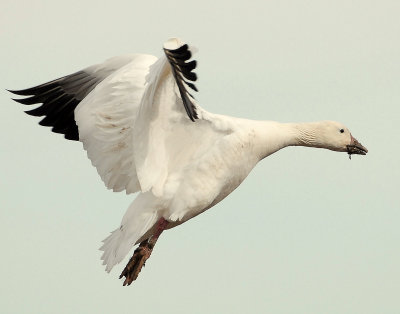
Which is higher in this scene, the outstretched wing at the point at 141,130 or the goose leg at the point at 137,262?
the outstretched wing at the point at 141,130

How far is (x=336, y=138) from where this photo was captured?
1183 cm

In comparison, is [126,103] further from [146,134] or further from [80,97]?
[80,97]

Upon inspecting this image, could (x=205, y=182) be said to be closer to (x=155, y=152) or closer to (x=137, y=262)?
(x=155, y=152)

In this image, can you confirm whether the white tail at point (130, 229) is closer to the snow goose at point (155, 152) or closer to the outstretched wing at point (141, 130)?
the snow goose at point (155, 152)

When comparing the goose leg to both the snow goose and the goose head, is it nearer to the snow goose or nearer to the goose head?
the snow goose

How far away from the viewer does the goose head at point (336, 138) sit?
1171cm

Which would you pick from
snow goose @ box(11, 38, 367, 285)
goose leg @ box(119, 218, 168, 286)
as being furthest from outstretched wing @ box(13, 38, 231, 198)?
goose leg @ box(119, 218, 168, 286)

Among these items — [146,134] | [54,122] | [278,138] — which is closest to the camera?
[146,134]

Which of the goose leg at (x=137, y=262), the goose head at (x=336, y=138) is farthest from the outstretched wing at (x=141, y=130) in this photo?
the goose head at (x=336, y=138)

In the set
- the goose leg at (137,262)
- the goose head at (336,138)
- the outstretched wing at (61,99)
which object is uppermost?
the outstretched wing at (61,99)

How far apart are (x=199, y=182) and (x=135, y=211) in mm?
655

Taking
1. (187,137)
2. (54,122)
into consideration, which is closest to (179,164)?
(187,137)

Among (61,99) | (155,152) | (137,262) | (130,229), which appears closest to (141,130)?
(155,152)

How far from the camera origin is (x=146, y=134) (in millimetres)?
10406
